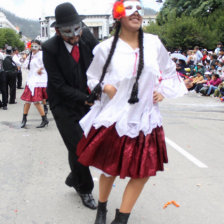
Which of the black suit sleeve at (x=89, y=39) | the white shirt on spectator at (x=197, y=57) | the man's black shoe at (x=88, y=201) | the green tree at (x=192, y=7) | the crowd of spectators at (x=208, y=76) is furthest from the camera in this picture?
the green tree at (x=192, y=7)

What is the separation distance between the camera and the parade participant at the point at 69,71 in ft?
10.2

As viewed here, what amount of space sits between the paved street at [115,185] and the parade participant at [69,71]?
1.45ft

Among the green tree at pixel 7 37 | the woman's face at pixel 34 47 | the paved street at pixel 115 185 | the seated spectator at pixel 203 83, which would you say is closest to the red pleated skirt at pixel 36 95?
the paved street at pixel 115 185

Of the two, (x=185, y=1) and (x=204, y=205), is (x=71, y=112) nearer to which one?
(x=204, y=205)

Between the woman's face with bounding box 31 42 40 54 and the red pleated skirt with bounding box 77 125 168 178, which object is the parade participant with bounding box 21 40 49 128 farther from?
the red pleated skirt with bounding box 77 125 168 178

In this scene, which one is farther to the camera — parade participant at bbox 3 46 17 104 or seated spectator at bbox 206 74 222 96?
seated spectator at bbox 206 74 222 96

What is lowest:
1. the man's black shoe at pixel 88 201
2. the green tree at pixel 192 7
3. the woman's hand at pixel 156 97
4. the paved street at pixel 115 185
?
the paved street at pixel 115 185

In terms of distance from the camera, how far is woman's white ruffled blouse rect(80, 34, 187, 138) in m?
2.64

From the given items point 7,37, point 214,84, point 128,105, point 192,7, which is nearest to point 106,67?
point 128,105

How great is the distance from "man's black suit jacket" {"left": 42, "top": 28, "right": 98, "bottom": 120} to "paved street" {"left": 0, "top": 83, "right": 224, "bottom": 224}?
0.99 m

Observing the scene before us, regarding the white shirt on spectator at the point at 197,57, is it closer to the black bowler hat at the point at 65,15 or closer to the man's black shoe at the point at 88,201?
the man's black shoe at the point at 88,201

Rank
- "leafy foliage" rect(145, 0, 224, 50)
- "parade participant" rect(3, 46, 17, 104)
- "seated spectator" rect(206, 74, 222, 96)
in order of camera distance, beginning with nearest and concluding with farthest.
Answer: "parade participant" rect(3, 46, 17, 104) < "seated spectator" rect(206, 74, 222, 96) < "leafy foliage" rect(145, 0, 224, 50)

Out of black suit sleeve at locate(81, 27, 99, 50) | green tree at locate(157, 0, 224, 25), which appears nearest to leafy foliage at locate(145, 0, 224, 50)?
green tree at locate(157, 0, 224, 25)

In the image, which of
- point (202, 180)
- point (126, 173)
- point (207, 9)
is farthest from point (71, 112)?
point (207, 9)
